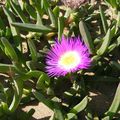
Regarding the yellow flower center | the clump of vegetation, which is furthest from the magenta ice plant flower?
the yellow flower center

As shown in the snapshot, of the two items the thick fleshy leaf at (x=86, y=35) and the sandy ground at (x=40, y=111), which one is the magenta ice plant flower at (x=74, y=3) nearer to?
the thick fleshy leaf at (x=86, y=35)

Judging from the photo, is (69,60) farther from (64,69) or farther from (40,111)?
(40,111)

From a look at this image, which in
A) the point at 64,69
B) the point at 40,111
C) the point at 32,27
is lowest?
the point at 40,111

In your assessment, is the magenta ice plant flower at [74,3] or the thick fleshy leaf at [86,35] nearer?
the thick fleshy leaf at [86,35]

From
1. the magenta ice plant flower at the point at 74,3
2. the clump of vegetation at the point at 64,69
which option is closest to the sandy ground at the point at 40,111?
the clump of vegetation at the point at 64,69

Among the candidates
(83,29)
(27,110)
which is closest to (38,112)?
(27,110)

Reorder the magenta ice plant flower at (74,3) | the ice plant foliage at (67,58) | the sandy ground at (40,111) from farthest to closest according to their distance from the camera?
the magenta ice plant flower at (74,3)
the sandy ground at (40,111)
the ice plant foliage at (67,58)

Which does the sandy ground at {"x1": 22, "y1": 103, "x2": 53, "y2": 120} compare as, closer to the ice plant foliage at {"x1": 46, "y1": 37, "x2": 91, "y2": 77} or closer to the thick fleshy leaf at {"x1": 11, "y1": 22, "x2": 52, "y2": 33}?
the ice plant foliage at {"x1": 46, "y1": 37, "x2": 91, "y2": 77}

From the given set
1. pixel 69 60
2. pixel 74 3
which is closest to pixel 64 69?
pixel 69 60
